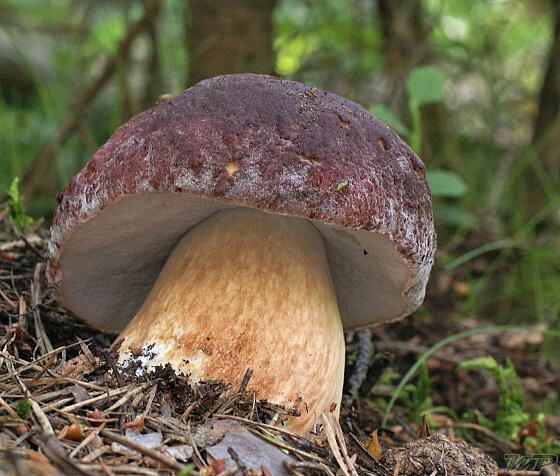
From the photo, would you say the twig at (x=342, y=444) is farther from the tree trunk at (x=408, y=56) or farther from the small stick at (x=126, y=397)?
the tree trunk at (x=408, y=56)

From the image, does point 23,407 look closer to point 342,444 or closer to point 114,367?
point 114,367

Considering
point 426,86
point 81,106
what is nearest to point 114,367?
point 426,86

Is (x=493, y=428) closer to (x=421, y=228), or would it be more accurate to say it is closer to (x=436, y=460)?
(x=436, y=460)

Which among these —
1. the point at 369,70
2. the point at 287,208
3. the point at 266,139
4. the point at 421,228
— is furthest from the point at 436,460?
the point at 369,70

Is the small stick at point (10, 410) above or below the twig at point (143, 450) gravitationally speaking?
above

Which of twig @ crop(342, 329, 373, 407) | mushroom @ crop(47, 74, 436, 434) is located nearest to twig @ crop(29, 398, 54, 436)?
mushroom @ crop(47, 74, 436, 434)

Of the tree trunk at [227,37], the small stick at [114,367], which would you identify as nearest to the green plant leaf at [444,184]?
the tree trunk at [227,37]
